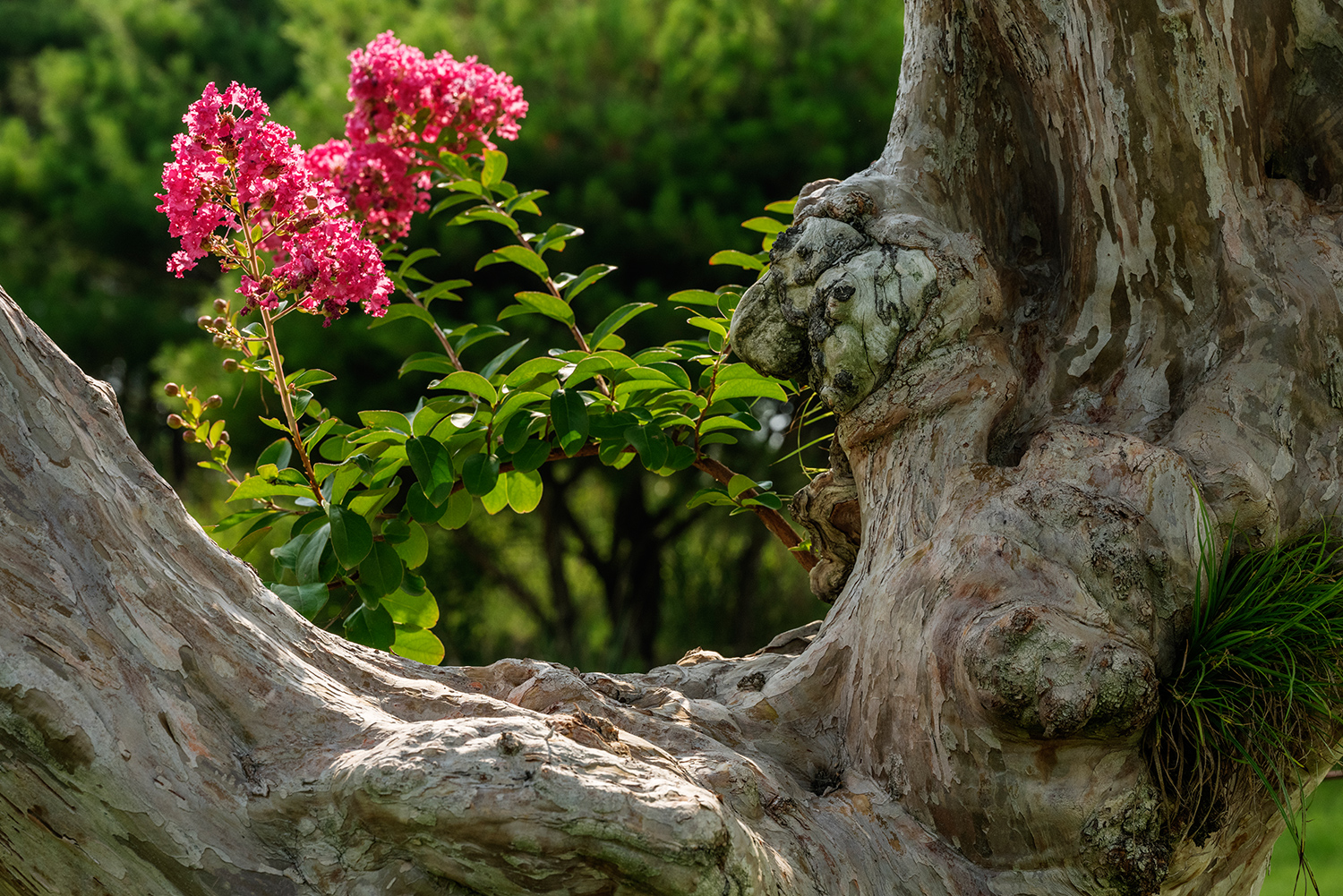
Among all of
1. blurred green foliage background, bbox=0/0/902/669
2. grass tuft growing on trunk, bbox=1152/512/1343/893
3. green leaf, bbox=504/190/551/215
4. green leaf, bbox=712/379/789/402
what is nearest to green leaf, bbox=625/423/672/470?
green leaf, bbox=712/379/789/402

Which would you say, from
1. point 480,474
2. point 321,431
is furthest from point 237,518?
point 480,474

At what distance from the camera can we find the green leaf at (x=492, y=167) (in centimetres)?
201

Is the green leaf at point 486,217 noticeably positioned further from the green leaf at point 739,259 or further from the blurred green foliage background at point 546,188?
the blurred green foliage background at point 546,188

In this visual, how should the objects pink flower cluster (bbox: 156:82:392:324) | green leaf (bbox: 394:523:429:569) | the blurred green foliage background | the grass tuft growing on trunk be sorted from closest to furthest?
1. the grass tuft growing on trunk
2. pink flower cluster (bbox: 156:82:392:324)
3. green leaf (bbox: 394:523:429:569)
4. the blurred green foliage background

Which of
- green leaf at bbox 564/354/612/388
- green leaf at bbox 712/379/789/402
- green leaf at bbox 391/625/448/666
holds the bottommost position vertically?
green leaf at bbox 391/625/448/666

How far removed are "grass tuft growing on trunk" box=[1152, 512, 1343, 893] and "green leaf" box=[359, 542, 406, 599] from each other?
3.54ft

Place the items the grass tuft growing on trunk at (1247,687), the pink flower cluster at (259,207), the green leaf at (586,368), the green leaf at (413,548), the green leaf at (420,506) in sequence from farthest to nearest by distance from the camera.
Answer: the green leaf at (413,548) → the green leaf at (420,506) → the green leaf at (586,368) → the pink flower cluster at (259,207) → the grass tuft growing on trunk at (1247,687)

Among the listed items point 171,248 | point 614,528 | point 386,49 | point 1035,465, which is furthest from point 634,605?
point 1035,465

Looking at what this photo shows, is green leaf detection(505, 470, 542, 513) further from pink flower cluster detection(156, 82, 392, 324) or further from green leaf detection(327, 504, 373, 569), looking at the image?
pink flower cluster detection(156, 82, 392, 324)

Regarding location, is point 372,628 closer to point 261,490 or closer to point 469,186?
point 261,490

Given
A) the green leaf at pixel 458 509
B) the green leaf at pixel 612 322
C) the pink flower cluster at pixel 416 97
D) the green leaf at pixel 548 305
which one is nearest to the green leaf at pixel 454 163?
the pink flower cluster at pixel 416 97

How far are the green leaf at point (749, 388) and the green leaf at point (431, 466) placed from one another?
45cm

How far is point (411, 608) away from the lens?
174cm

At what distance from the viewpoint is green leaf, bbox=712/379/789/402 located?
65.7 inches
